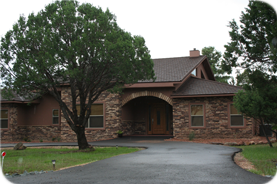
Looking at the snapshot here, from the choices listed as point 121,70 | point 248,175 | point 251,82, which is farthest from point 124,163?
point 251,82

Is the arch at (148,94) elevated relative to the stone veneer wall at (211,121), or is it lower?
elevated

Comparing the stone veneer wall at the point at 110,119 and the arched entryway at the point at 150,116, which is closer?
the stone veneer wall at the point at 110,119

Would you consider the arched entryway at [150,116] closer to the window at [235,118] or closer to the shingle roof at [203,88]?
the shingle roof at [203,88]

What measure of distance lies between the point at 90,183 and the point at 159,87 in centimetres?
1388

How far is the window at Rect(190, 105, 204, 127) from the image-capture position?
18.7m

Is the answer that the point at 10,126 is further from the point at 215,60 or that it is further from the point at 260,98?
the point at 215,60

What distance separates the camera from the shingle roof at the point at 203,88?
18325mm

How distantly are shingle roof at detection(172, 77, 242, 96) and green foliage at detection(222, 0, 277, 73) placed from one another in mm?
7985

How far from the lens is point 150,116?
22391 mm

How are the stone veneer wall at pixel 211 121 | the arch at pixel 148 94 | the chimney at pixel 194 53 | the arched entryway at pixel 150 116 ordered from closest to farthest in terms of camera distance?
1. the stone veneer wall at pixel 211 121
2. the arch at pixel 148 94
3. the arched entryway at pixel 150 116
4. the chimney at pixel 194 53

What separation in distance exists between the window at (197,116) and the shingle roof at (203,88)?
1041mm

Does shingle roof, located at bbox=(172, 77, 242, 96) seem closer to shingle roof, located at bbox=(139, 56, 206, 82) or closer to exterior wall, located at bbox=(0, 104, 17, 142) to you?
shingle roof, located at bbox=(139, 56, 206, 82)

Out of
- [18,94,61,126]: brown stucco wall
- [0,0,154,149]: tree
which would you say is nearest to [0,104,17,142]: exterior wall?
[18,94,61,126]: brown stucco wall

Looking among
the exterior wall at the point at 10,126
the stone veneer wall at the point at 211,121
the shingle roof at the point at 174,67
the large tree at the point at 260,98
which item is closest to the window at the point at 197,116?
the stone veneer wall at the point at 211,121
